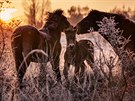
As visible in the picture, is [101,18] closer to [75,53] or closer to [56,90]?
[75,53]

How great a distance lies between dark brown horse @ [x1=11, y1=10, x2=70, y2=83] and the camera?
882cm

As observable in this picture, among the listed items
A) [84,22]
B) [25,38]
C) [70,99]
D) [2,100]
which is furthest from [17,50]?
[70,99]

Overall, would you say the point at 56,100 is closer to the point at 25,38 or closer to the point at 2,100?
the point at 2,100

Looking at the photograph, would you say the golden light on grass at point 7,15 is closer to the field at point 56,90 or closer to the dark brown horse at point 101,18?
the field at point 56,90

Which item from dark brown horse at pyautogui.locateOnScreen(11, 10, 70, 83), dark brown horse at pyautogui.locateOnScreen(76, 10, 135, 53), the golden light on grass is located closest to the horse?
dark brown horse at pyautogui.locateOnScreen(11, 10, 70, 83)

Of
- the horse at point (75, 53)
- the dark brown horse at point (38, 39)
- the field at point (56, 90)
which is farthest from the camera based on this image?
the horse at point (75, 53)

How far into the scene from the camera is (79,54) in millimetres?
10422

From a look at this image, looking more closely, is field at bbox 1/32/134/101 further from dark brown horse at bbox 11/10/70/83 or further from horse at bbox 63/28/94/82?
horse at bbox 63/28/94/82

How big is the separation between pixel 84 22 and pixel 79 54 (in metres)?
0.83

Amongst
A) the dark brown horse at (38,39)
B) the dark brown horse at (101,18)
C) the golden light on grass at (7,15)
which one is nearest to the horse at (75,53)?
the dark brown horse at (38,39)

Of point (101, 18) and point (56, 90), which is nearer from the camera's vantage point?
point (56, 90)

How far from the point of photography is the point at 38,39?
902cm

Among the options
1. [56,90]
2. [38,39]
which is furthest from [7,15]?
[38,39]

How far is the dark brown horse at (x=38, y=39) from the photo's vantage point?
882cm
